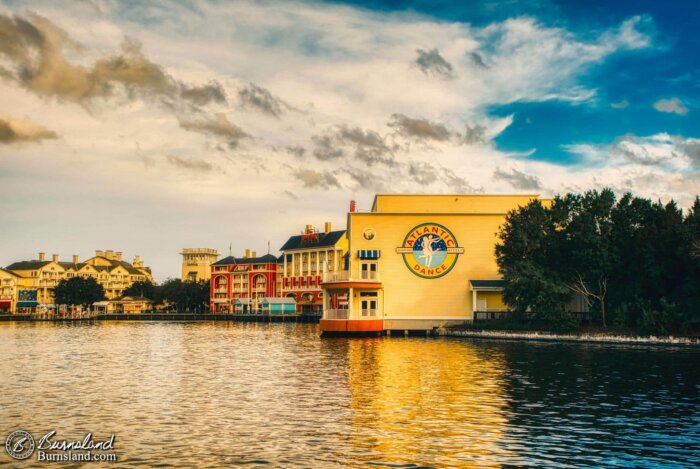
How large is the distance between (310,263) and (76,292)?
67.6 metres

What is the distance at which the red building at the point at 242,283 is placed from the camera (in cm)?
16488

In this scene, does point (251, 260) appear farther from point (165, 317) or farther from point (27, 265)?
point (27, 265)

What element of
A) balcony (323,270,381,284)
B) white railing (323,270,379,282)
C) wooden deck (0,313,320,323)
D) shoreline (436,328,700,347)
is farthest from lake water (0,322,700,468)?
wooden deck (0,313,320,323)

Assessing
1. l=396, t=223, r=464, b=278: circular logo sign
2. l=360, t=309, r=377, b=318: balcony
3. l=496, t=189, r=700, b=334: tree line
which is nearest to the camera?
A: l=496, t=189, r=700, b=334: tree line

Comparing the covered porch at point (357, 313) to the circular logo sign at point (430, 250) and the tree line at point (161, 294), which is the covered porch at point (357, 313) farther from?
the tree line at point (161, 294)

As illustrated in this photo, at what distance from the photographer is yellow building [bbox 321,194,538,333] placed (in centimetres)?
6862

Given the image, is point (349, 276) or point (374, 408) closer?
point (374, 408)

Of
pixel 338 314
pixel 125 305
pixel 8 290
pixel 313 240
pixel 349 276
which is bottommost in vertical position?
pixel 338 314

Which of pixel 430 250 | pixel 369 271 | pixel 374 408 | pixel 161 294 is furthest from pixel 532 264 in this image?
pixel 161 294

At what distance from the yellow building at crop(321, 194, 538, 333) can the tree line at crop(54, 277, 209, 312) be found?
118305 mm

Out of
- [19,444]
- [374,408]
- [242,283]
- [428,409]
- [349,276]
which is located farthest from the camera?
[242,283]

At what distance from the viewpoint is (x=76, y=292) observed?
176 meters

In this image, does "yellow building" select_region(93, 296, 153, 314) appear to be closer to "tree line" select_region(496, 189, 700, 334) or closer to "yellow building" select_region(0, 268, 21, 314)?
"yellow building" select_region(0, 268, 21, 314)

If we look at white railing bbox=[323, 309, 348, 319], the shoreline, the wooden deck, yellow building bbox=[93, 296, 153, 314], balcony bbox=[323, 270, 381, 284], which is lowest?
the shoreline
